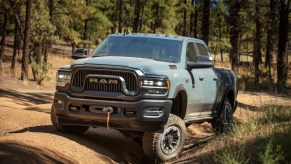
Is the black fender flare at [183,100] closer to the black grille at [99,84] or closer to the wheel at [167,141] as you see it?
the wheel at [167,141]

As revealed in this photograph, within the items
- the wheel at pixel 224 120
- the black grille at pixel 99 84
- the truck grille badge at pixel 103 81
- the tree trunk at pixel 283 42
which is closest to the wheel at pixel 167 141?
the black grille at pixel 99 84

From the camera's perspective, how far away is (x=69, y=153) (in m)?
7.44

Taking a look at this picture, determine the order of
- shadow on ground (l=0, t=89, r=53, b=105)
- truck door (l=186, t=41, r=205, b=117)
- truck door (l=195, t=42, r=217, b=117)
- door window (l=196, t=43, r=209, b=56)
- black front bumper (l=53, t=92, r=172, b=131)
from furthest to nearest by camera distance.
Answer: shadow on ground (l=0, t=89, r=53, b=105), door window (l=196, t=43, r=209, b=56), truck door (l=195, t=42, r=217, b=117), truck door (l=186, t=41, r=205, b=117), black front bumper (l=53, t=92, r=172, b=131)

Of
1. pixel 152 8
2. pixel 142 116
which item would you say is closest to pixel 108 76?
pixel 142 116

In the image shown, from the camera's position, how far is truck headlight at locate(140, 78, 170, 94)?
7285 mm

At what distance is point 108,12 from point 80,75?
53.6 m

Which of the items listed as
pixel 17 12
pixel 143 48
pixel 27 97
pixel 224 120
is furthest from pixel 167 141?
pixel 17 12

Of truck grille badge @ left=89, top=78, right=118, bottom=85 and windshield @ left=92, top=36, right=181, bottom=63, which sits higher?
windshield @ left=92, top=36, right=181, bottom=63

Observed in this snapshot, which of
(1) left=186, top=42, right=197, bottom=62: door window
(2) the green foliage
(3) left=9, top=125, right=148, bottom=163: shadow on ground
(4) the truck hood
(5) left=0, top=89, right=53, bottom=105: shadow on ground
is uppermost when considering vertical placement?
(1) left=186, top=42, right=197, bottom=62: door window

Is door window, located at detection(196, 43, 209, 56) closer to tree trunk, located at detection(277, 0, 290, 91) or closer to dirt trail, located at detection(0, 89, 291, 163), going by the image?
dirt trail, located at detection(0, 89, 291, 163)

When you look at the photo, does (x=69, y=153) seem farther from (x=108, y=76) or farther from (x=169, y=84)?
(x=169, y=84)

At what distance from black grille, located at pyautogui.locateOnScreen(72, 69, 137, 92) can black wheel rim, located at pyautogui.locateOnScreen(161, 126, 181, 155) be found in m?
0.99

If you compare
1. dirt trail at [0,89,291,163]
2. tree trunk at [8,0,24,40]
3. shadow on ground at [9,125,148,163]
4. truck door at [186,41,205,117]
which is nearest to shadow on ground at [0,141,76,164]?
dirt trail at [0,89,291,163]

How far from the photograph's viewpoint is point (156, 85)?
7.36 meters
